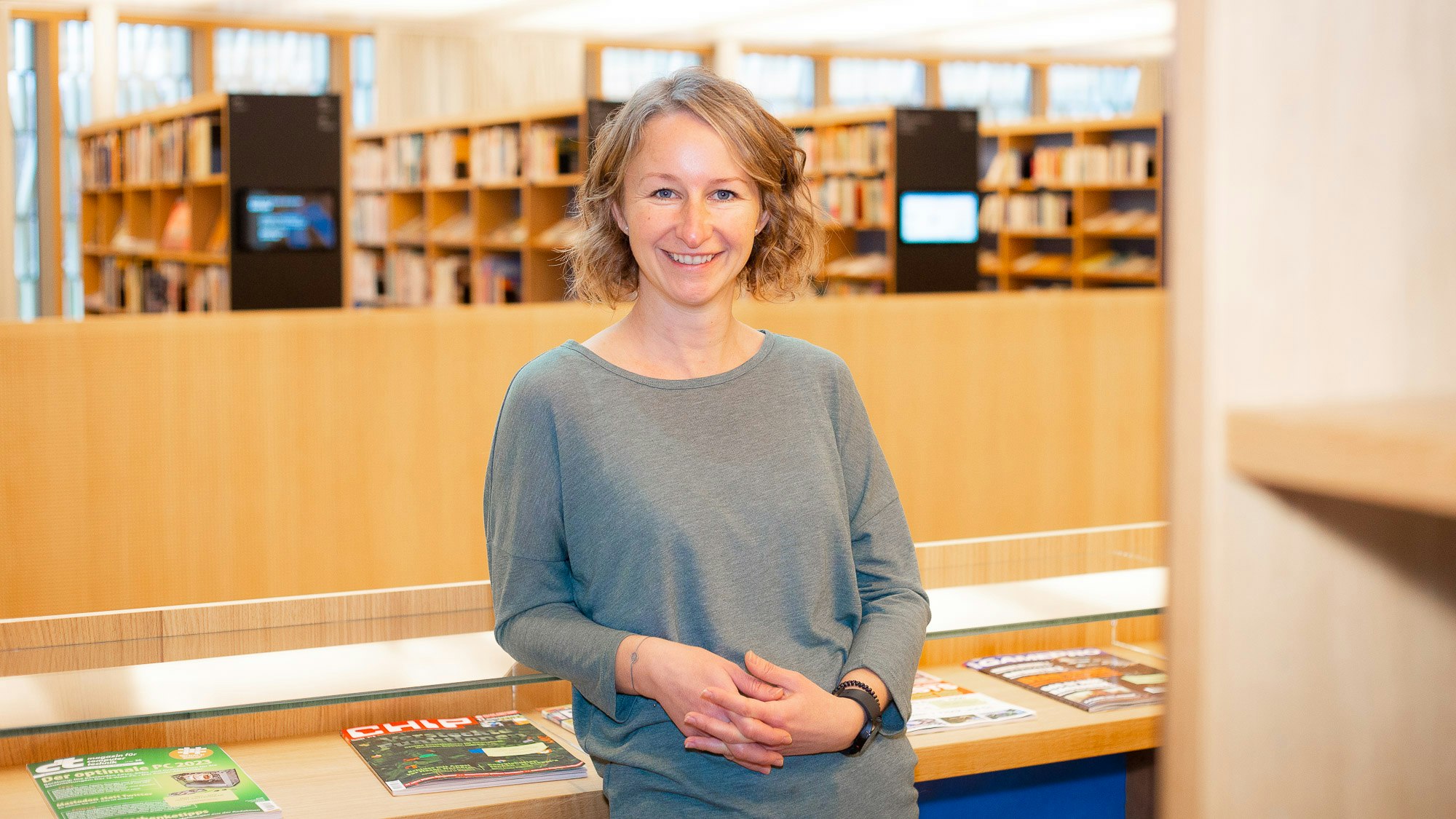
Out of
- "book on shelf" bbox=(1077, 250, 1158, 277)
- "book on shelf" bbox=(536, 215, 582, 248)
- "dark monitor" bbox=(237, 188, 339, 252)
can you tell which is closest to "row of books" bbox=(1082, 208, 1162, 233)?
"book on shelf" bbox=(1077, 250, 1158, 277)

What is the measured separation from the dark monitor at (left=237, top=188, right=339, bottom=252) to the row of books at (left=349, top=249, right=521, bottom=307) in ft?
4.31

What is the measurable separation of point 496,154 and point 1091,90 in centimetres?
810

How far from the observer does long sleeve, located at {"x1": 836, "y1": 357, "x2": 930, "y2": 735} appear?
141 cm

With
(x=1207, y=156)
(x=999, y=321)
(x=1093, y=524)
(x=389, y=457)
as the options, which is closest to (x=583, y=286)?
(x=1207, y=156)

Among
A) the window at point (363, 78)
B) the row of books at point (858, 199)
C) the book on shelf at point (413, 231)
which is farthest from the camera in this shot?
the window at point (363, 78)

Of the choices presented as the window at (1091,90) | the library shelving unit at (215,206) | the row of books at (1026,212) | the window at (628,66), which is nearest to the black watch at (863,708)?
the library shelving unit at (215,206)

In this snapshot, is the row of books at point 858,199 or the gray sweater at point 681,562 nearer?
the gray sweater at point 681,562

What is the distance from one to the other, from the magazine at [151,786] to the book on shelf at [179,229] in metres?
7.20

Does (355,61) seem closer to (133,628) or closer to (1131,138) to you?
(1131,138)

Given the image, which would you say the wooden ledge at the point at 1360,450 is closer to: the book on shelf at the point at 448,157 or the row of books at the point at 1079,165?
the book on shelf at the point at 448,157

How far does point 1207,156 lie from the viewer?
468 mm

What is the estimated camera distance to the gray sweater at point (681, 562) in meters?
1.32

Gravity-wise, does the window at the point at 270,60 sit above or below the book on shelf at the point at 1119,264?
above

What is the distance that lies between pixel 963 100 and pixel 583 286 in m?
12.6
